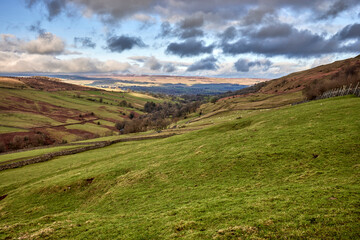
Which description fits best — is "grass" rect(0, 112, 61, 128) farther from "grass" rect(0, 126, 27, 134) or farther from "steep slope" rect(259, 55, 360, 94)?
"steep slope" rect(259, 55, 360, 94)

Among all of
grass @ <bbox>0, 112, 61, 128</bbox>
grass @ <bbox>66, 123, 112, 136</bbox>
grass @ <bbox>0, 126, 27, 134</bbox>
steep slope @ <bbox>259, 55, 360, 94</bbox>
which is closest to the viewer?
steep slope @ <bbox>259, 55, 360, 94</bbox>

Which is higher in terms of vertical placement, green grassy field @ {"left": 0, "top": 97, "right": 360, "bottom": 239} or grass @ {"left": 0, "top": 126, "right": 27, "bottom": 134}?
green grassy field @ {"left": 0, "top": 97, "right": 360, "bottom": 239}

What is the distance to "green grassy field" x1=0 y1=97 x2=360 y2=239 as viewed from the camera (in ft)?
35.2

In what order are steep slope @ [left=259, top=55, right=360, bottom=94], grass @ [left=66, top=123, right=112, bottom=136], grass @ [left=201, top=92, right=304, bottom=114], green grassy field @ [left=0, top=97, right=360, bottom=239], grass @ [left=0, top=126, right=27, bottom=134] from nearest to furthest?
green grassy field @ [left=0, top=97, right=360, bottom=239] → steep slope @ [left=259, top=55, right=360, bottom=94] → grass @ [left=201, top=92, right=304, bottom=114] → grass @ [left=0, top=126, right=27, bottom=134] → grass @ [left=66, top=123, right=112, bottom=136]

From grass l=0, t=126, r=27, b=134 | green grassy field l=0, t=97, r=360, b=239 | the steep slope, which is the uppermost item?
the steep slope

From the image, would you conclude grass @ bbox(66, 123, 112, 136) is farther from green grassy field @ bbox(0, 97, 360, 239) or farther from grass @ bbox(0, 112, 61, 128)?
green grassy field @ bbox(0, 97, 360, 239)

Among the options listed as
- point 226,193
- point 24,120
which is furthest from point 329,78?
point 24,120

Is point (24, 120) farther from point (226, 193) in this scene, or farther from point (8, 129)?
point (226, 193)

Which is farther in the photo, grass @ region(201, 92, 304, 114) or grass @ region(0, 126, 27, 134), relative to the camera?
grass @ region(0, 126, 27, 134)

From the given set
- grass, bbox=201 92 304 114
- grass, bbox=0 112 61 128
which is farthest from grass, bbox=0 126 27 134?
grass, bbox=201 92 304 114

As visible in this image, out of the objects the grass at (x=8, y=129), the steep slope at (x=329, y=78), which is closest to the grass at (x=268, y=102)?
the steep slope at (x=329, y=78)

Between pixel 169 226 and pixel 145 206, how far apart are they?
5783 millimetres

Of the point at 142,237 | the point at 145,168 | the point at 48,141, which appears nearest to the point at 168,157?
the point at 145,168

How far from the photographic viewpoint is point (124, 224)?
1420 cm
